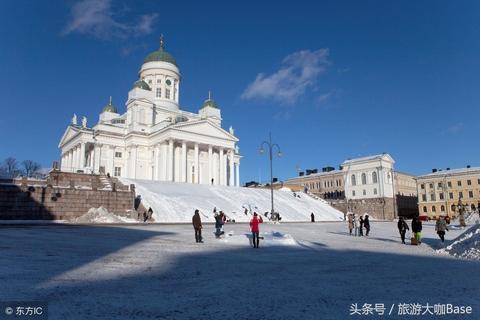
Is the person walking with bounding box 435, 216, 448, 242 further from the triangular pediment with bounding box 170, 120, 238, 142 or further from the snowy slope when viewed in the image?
the triangular pediment with bounding box 170, 120, 238, 142

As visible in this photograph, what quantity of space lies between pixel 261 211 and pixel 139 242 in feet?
101

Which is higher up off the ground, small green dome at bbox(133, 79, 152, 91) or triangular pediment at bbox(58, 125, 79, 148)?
small green dome at bbox(133, 79, 152, 91)

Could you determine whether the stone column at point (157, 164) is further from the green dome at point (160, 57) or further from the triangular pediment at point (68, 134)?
the green dome at point (160, 57)

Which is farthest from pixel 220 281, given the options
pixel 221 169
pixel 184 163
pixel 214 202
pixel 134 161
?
pixel 221 169

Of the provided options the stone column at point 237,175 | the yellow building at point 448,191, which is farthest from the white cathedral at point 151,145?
the yellow building at point 448,191

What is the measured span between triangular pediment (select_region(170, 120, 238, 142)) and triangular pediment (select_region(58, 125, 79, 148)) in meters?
19.5

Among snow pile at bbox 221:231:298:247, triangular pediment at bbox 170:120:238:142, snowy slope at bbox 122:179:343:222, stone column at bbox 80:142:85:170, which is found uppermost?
triangular pediment at bbox 170:120:238:142

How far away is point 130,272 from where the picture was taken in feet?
30.9

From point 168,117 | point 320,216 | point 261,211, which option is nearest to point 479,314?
point 261,211

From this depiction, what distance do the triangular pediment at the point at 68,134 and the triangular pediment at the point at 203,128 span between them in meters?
19.5

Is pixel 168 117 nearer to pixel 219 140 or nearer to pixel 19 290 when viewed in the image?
pixel 219 140

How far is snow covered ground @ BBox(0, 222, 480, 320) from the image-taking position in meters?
6.22

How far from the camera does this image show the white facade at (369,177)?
3556 inches

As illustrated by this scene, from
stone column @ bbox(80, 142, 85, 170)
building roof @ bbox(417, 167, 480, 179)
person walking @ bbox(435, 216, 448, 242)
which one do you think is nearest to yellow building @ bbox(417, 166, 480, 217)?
building roof @ bbox(417, 167, 480, 179)
